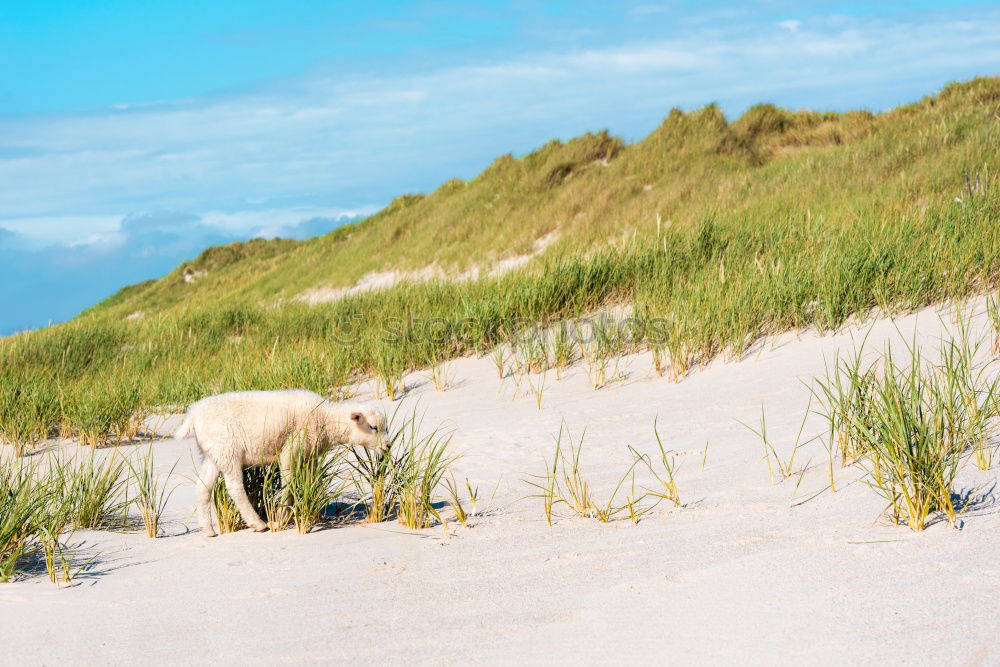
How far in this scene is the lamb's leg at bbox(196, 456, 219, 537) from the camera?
13.2 feet

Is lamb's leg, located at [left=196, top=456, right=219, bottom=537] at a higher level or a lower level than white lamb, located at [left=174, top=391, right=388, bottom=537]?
lower

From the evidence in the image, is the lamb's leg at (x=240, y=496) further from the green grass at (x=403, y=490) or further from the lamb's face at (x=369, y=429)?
the lamb's face at (x=369, y=429)

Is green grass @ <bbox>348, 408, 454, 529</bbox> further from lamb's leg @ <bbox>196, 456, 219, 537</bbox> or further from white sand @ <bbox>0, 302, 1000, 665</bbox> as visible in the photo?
lamb's leg @ <bbox>196, 456, 219, 537</bbox>

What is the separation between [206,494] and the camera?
4.05m

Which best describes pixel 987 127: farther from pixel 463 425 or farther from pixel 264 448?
pixel 264 448

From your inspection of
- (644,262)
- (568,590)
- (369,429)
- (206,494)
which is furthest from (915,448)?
(644,262)

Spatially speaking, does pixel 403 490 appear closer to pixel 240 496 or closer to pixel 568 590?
pixel 240 496

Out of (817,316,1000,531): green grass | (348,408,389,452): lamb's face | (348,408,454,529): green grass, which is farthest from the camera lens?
(348,408,389,452): lamb's face

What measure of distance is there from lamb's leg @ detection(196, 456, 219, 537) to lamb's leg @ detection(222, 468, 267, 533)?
68mm

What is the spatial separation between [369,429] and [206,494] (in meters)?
0.89

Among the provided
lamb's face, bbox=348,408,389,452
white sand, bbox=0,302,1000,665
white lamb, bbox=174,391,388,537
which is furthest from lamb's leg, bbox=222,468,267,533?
lamb's face, bbox=348,408,389,452

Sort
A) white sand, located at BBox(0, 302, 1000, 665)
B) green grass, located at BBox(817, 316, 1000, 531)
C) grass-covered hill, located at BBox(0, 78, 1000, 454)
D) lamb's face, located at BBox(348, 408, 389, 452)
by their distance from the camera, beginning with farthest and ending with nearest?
grass-covered hill, located at BBox(0, 78, 1000, 454) → lamb's face, located at BBox(348, 408, 389, 452) → green grass, located at BBox(817, 316, 1000, 531) → white sand, located at BBox(0, 302, 1000, 665)

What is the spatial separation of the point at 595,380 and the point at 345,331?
15.2ft

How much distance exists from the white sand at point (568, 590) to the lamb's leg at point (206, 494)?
125 mm
